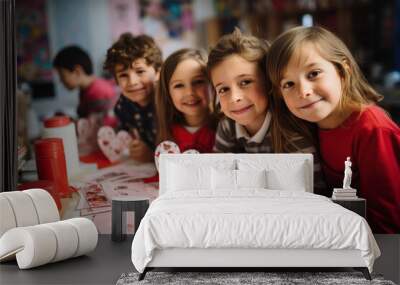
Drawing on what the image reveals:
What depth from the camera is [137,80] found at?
678 centimetres

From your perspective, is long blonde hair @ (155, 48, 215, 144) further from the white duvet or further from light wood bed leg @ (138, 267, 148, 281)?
light wood bed leg @ (138, 267, 148, 281)

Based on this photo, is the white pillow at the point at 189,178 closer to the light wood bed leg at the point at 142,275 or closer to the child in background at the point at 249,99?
the child in background at the point at 249,99

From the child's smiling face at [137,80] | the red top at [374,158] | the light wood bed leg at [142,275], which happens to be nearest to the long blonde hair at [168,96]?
the child's smiling face at [137,80]

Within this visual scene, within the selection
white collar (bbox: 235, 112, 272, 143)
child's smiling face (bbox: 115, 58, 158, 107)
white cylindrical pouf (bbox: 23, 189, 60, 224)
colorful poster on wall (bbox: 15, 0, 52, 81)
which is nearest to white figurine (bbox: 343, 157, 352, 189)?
white collar (bbox: 235, 112, 272, 143)

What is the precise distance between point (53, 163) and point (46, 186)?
0.79 feet

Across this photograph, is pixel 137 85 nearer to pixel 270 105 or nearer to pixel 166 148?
pixel 166 148

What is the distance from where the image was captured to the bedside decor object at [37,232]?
513 centimetres

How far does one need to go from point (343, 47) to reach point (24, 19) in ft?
10.1

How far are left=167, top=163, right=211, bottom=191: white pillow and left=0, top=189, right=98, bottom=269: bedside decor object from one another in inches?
33.8

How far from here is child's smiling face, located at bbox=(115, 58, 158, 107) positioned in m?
6.75

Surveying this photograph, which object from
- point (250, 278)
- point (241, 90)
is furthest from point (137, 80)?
point (250, 278)

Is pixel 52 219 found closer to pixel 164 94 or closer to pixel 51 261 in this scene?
pixel 51 261

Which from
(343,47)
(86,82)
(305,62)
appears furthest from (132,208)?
(343,47)

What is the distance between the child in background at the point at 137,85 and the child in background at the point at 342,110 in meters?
1.20
